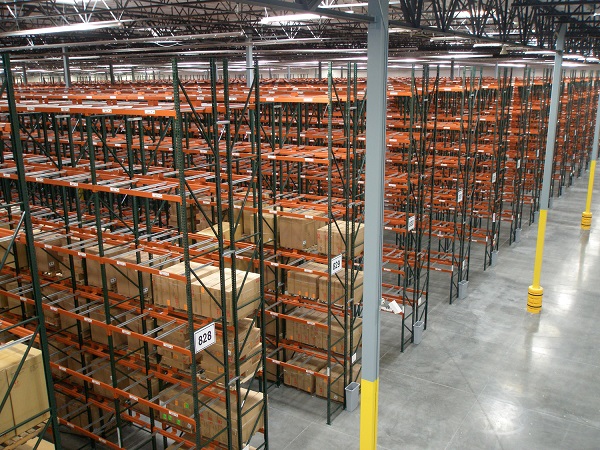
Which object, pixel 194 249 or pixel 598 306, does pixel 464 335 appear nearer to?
pixel 598 306

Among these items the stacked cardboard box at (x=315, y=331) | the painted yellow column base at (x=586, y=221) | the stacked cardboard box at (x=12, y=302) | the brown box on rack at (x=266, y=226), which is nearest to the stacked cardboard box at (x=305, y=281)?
the stacked cardboard box at (x=315, y=331)

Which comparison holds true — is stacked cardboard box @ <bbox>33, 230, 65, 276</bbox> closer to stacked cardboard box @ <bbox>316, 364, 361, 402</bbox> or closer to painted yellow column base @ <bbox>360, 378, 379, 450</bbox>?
stacked cardboard box @ <bbox>316, 364, 361, 402</bbox>

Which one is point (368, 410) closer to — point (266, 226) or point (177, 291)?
point (177, 291)

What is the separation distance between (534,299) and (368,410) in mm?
8440

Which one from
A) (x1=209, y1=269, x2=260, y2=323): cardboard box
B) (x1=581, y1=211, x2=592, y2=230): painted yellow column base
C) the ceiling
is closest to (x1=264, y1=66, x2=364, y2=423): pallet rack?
(x1=209, y1=269, x2=260, y2=323): cardboard box

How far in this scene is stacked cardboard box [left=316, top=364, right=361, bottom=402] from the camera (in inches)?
403

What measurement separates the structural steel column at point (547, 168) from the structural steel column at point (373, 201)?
25.6ft

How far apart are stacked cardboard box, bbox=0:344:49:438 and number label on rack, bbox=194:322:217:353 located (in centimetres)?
184

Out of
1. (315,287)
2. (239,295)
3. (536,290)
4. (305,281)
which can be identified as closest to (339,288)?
(315,287)

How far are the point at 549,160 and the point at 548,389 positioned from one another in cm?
576

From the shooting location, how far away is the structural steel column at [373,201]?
636 centimetres

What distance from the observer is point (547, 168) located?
44.2 feet

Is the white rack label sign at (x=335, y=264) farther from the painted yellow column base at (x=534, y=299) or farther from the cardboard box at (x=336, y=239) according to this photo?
the painted yellow column base at (x=534, y=299)

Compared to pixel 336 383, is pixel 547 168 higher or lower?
higher
